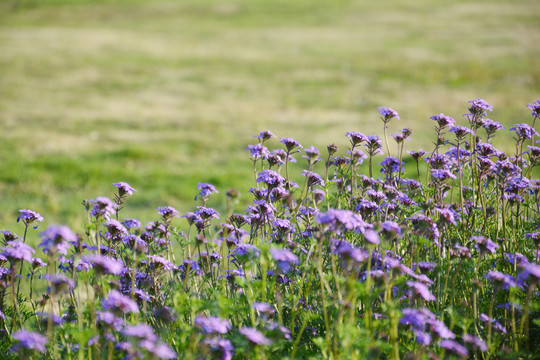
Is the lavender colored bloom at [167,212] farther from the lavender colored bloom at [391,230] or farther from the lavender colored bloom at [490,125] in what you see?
the lavender colored bloom at [490,125]

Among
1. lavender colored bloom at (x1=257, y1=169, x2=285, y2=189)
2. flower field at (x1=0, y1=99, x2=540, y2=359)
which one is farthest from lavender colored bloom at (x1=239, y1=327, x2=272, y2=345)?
lavender colored bloom at (x1=257, y1=169, x2=285, y2=189)

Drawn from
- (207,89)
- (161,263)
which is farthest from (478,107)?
(207,89)

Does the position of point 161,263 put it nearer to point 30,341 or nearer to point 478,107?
point 30,341

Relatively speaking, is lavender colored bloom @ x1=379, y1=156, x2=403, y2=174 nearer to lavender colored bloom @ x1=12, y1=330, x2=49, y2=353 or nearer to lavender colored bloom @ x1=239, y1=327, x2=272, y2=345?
lavender colored bloom @ x1=239, y1=327, x2=272, y2=345

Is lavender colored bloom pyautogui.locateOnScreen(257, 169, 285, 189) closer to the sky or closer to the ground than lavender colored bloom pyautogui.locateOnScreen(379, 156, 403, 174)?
closer to the sky

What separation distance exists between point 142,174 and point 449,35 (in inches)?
1559

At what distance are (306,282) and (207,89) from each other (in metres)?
24.1

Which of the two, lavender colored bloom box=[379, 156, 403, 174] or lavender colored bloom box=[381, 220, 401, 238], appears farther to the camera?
lavender colored bloom box=[379, 156, 403, 174]

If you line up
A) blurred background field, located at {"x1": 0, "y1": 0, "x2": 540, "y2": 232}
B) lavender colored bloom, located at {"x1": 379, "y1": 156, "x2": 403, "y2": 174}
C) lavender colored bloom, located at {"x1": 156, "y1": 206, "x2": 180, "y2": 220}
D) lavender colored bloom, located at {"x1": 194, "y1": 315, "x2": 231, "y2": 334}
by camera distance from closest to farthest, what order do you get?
lavender colored bloom, located at {"x1": 194, "y1": 315, "x2": 231, "y2": 334}, lavender colored bloom, located at {"x1": 156, "y1": 206, "x2": 180, "y2": 220}, lavender colored bloom, located at {"x1": 379, "y1": 156, "x2": 403, "y2": 174}, blurred background field, located at {"x1": 0, "y1": 0, "x2": 540, "y2": 232}

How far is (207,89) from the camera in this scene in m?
27.0

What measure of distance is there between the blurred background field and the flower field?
5.97m

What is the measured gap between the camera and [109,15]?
197 feet

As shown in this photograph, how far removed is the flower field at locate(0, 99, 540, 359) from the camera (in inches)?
109

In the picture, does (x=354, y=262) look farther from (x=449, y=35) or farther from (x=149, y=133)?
(x=449, y=35)
